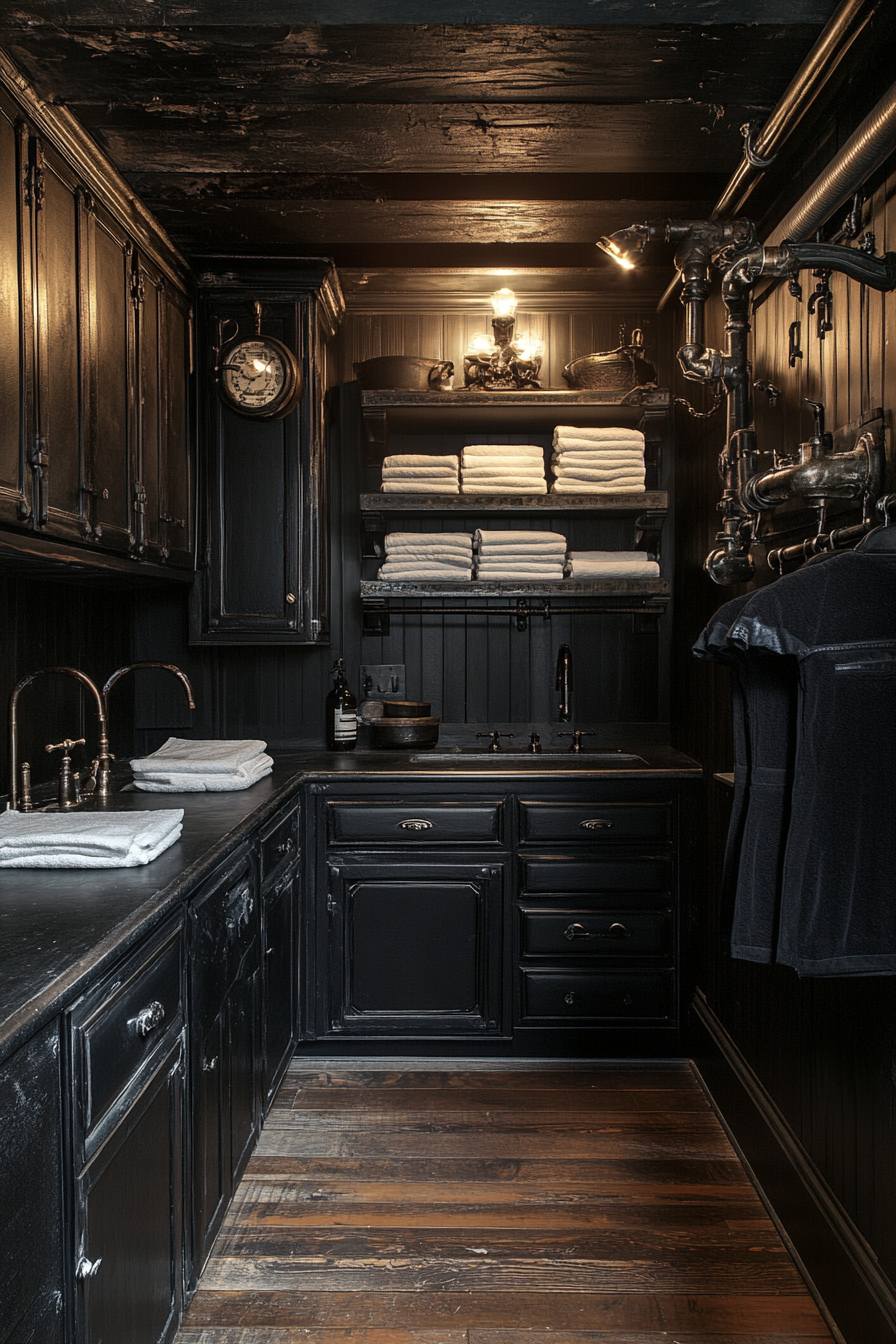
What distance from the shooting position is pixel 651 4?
192 centimetres

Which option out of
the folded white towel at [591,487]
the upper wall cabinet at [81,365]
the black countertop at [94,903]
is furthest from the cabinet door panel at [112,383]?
the folded white towel at [591,487]

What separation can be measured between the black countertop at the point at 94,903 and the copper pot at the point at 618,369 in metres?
1.75

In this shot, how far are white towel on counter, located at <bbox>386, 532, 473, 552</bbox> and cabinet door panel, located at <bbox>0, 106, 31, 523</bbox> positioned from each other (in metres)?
1.58

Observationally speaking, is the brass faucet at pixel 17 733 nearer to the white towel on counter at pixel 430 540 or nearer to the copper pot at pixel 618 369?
the white towel on counter at pixel 430 540

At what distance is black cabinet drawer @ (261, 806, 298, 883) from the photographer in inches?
96.4

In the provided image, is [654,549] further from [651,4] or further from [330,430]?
[651,4]

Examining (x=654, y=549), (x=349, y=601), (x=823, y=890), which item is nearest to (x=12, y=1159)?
(x=823, y=890)

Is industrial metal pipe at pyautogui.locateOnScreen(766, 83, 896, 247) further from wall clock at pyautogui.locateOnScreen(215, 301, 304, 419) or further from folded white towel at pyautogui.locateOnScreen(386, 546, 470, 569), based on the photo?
wall clock at pyautogui.locateOnScreen(215, 301, 304, 419)

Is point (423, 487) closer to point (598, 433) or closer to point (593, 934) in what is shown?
point (598, 433)

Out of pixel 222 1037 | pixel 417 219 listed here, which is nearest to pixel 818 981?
pixel 222 1037

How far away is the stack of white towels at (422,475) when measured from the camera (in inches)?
131

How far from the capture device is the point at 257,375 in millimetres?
3232

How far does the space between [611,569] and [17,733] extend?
2007 millimetres

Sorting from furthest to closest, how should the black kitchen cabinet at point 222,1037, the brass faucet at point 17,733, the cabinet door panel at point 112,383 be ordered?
the cabinet door panel at point 112,383
the brass faucet at point 17,733
the black kitchen cabinet at point 222,1037
